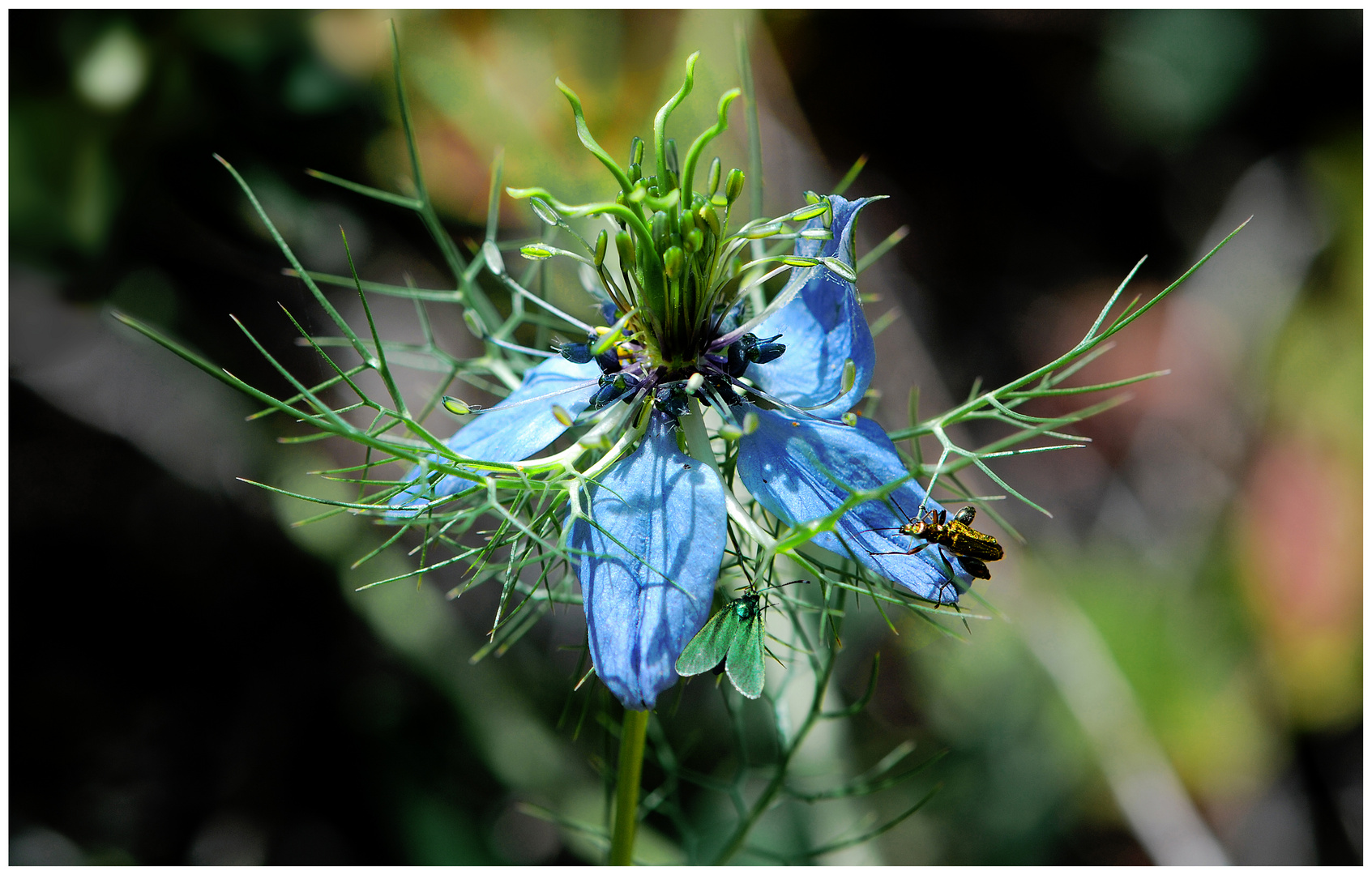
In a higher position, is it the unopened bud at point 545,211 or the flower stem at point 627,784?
the unopened bud at point 545,211

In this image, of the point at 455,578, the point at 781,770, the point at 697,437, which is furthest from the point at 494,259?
the point at 455,578

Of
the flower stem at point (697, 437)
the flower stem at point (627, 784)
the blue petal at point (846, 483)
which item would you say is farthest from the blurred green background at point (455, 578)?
the flower stem at point (697, 437)

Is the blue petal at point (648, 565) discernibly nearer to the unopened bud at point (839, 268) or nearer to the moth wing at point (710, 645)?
the moth wing at point (710, 645)

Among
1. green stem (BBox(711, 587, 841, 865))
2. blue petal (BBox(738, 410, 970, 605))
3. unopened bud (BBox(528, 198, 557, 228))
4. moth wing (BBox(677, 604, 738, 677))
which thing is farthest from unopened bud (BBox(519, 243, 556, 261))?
green stem (BBox(711, 587, 841, 865))

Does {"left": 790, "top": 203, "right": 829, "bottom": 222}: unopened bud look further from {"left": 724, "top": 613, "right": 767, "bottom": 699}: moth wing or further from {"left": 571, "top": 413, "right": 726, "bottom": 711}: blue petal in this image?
{"left": 724, "top": 613, "right": 767, "bottom": 699}: moth wing

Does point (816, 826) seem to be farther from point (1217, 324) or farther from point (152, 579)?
point (1217, 324)

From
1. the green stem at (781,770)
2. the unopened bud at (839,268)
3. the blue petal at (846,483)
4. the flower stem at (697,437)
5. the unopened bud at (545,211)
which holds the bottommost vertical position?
the green stem at (781,770)

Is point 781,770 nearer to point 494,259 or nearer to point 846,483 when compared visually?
point 846,483
